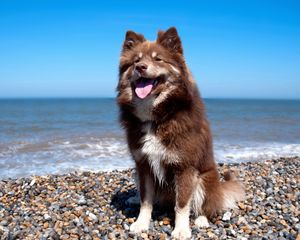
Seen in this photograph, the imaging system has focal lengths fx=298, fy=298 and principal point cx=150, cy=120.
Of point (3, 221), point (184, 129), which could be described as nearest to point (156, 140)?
point (184, 129)

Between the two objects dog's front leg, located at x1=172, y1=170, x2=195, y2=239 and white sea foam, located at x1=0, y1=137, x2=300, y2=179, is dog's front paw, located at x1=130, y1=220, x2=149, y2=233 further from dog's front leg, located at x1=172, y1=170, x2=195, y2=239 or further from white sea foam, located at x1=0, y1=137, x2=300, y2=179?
white sea foam, located at x1=0, y1=137, x2=300, y2=179

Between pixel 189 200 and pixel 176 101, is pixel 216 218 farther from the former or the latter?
pixel 176 101

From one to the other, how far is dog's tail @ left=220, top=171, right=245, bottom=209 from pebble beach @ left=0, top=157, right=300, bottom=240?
0.11m

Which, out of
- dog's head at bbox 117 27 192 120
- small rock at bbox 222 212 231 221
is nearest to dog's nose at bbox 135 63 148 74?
dog's head at bbox 117 27 192 120

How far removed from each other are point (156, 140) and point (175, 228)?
1257 mm

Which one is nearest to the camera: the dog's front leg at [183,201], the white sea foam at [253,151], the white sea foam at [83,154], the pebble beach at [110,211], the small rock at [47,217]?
the dog's front leg at [183,201]

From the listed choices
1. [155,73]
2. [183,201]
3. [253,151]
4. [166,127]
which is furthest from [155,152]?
[253,151]

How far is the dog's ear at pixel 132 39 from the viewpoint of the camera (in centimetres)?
425

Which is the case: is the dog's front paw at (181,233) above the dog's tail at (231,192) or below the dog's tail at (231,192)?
below

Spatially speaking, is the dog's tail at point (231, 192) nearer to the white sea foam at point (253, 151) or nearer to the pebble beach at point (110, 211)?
the pebble beach at point (110, 211)

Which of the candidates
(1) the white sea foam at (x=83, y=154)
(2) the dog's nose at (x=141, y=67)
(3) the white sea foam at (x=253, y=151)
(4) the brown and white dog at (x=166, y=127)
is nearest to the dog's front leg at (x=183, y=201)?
(4) the brown and white dog at (x=166, y=127)

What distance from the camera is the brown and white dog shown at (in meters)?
3.84

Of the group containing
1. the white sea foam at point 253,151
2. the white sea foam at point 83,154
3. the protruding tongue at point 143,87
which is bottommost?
the white sea foam at point 83,154

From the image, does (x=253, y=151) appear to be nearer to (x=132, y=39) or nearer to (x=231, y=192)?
(x=231, y=192)
